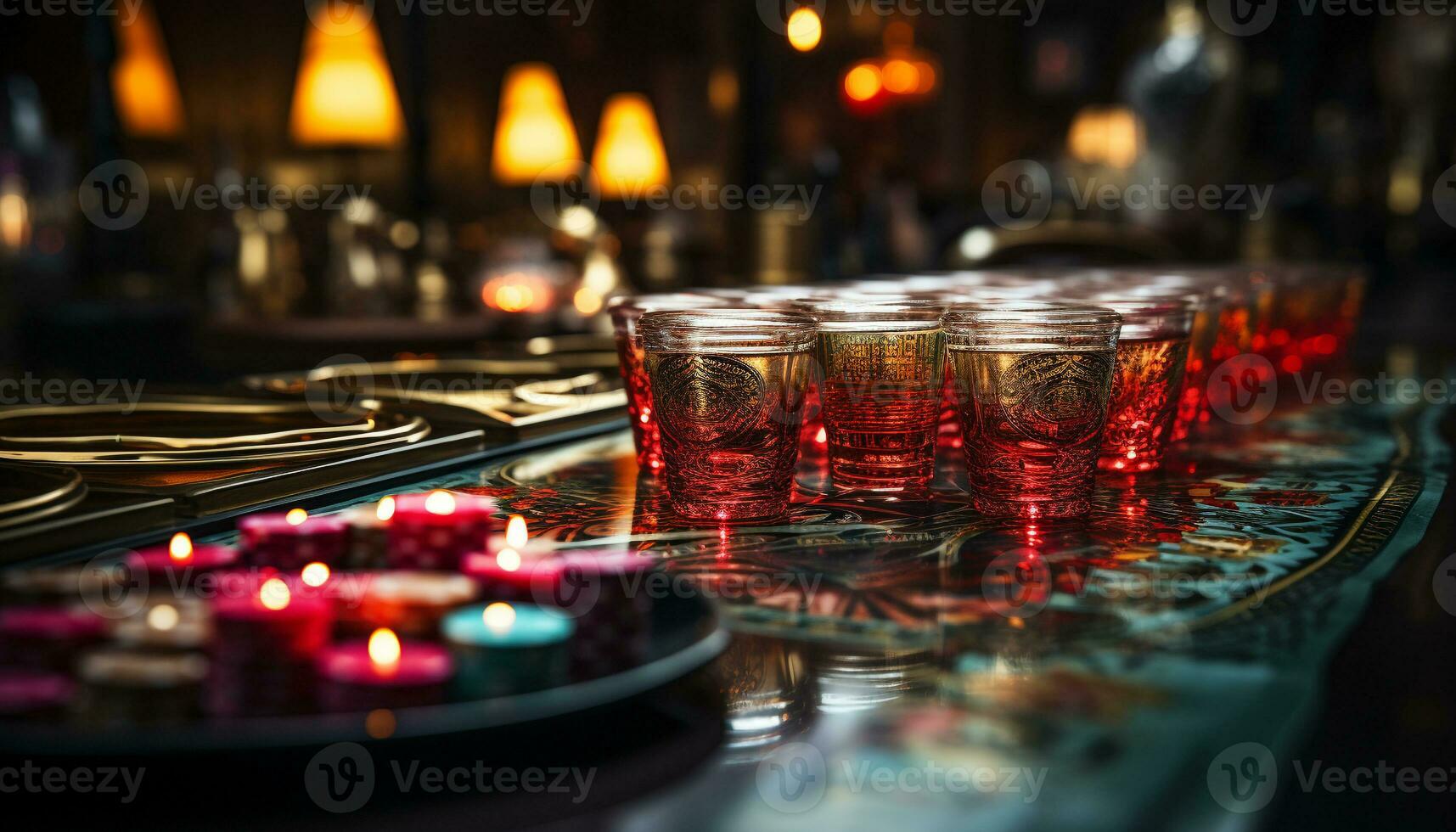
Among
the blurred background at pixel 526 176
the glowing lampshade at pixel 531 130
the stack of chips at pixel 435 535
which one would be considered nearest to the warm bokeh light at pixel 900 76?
the blurred background at pixel 526 176

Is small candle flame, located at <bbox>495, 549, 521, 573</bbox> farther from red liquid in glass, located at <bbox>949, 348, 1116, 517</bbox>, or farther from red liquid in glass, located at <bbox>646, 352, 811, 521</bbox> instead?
red liquid in glass, located at <bbox>949, 348, 1116, 517</bbox>

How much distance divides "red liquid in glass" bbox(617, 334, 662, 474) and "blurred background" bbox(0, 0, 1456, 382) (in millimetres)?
1553

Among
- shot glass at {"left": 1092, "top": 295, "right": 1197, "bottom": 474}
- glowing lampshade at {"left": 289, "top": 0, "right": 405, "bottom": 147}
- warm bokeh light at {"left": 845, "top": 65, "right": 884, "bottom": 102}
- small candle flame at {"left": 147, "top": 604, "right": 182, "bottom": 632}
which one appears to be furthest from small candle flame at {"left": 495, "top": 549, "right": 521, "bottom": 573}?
warm bokeh light at {"left": 845, "top": 65, "right": 884, "bottom": 102}

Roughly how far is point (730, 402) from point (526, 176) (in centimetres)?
338

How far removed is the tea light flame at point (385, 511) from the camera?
0.55 m

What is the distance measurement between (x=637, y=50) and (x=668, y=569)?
504 centimetres

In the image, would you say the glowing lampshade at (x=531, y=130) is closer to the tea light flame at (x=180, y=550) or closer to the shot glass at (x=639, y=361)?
the shot glass at (x=639, y=361)

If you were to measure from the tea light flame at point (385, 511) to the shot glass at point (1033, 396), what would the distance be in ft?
0.93

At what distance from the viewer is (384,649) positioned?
0.38 meters

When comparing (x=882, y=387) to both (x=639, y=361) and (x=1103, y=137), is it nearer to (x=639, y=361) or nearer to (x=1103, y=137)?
(x=639, y=361)

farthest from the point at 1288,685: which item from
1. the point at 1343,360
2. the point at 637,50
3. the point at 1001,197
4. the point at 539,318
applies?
the point at 1001,197

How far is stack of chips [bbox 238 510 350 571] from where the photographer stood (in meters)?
0.50

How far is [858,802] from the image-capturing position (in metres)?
0.34

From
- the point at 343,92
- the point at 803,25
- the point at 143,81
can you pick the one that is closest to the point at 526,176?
the point at 343,92
